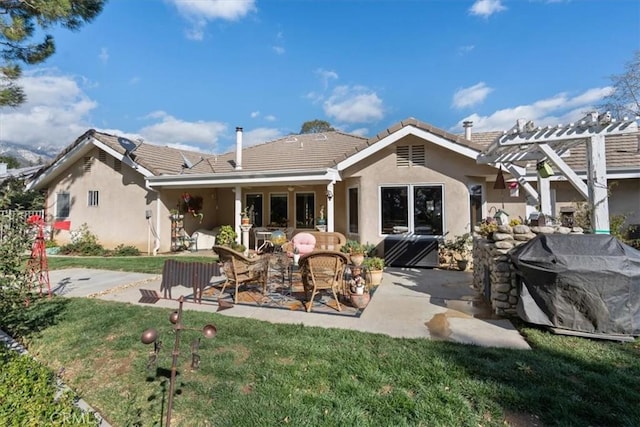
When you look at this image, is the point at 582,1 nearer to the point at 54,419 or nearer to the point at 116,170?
the point at 54,419

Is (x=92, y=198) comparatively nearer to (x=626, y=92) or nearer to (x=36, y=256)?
(x=36, y=256)

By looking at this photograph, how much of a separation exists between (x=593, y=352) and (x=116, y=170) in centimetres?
1612

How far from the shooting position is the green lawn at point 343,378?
2.70 metres

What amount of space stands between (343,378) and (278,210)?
37.1ft

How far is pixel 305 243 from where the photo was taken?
29.3 ft

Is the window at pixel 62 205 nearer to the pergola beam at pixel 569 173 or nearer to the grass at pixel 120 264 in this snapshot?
the grass at pixel 120 264

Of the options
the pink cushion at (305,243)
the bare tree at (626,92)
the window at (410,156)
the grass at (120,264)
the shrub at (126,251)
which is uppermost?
the bare tree at (626,92)

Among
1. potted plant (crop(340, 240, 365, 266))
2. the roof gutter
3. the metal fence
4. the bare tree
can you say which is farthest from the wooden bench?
the bare tree

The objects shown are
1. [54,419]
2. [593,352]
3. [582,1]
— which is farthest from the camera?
[582,1]

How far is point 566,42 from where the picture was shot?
12.5 m

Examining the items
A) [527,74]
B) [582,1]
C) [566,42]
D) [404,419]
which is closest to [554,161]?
[404,419]

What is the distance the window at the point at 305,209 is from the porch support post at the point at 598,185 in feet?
30.8

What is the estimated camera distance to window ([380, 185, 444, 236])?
10000 millimetres

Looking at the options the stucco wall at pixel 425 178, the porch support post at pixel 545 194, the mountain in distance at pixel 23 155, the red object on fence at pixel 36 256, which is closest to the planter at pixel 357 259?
the stucco wall at pixel 425 178
